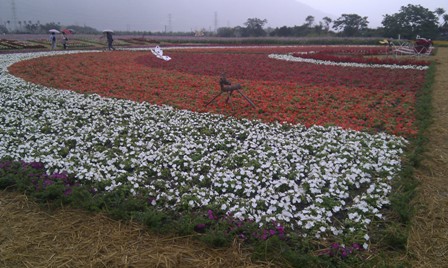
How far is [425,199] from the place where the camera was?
3.79m

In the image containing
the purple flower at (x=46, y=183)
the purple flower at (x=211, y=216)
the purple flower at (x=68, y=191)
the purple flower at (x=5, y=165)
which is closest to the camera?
the purple flower at (x=211, y=216)

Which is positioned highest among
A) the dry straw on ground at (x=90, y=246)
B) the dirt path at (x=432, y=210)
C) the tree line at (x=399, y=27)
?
the tree line at (x=399, y=27)

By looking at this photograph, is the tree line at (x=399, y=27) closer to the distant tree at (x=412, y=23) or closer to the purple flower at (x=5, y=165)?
the distant tree at (x=412, y=23)

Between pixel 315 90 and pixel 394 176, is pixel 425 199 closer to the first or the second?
pixel 394 176

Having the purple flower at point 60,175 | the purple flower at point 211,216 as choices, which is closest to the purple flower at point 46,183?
the purple flower at point 60,175

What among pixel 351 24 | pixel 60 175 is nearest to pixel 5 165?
pixel 60 175

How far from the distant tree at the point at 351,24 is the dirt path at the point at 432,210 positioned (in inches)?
2072

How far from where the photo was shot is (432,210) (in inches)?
140

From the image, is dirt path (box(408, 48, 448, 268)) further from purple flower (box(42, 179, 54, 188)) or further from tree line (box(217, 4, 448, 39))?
tree line (box(217, 4, 448, 39))

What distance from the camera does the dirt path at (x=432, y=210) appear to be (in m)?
2.94

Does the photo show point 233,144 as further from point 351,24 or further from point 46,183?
point 351,24

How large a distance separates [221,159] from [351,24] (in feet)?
202

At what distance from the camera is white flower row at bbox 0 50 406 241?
3602 mm

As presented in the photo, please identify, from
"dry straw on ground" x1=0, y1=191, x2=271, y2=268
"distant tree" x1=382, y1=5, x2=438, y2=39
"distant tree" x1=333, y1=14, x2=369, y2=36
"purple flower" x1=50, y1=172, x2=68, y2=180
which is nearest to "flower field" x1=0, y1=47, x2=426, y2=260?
"purple flower" x1=50, y1=172, x2=68, y2=180
